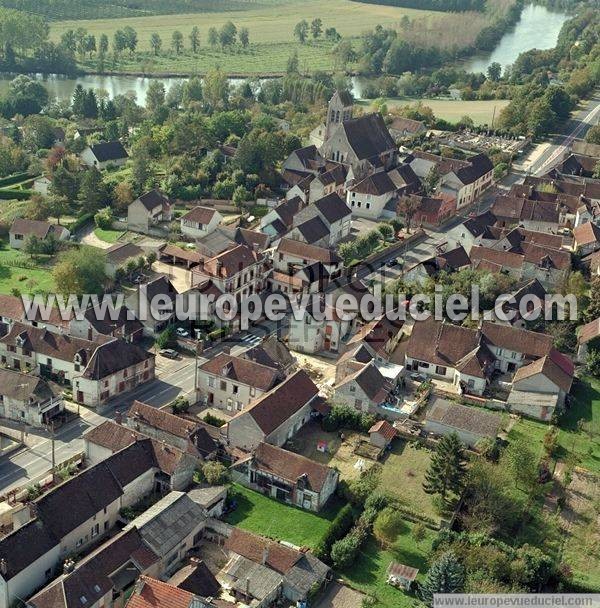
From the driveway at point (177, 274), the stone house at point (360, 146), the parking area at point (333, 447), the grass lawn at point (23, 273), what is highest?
the stone house at point (360, 146)

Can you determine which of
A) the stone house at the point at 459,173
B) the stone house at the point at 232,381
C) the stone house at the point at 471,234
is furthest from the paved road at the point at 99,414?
the stone house at the point at 459,173

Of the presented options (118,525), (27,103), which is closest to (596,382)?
(118,525)

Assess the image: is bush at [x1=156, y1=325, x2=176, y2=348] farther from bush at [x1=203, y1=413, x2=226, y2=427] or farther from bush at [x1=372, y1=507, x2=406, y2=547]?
bush at [x1=372, y1=507, x2=406, y2=547]

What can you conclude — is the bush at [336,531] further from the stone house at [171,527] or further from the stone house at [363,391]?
the stone house at [363,391]

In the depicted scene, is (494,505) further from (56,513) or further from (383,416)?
(56,513)

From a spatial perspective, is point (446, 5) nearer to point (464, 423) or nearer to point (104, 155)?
point (104, 155)

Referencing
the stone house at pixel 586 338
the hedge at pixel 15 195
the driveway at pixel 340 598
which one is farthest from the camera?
the hedge at pixel 15 195
